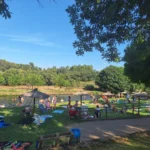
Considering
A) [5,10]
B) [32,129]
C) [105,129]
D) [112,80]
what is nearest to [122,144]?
[105,129]

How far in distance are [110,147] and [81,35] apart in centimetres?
455

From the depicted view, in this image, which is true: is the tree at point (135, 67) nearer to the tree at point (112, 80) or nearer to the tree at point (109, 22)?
the tree at point (109, 22)

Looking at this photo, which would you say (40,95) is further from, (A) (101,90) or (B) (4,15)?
(A) (101,90)

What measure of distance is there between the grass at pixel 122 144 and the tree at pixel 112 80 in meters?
60.6

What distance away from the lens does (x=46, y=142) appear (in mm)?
9742

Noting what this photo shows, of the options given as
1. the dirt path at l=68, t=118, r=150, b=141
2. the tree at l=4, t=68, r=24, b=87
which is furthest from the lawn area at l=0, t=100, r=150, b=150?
the tree at l=4, t=68, r=24, b=87

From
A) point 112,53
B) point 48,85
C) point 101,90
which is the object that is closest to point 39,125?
point 112,53

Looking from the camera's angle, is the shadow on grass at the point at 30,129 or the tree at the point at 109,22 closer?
the tree at the point at 109,22

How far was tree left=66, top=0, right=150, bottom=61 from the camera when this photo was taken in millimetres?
8188

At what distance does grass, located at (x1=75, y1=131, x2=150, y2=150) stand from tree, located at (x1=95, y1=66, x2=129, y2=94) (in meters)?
60.6

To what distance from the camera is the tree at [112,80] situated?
7194cm

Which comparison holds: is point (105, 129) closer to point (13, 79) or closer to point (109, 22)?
point (109, 22)

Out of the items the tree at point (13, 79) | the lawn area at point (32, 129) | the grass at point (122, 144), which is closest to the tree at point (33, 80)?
the tree at point (13, 79)

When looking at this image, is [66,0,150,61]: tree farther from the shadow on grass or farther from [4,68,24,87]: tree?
[4,68,24,87]: tree
